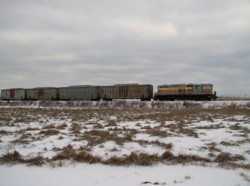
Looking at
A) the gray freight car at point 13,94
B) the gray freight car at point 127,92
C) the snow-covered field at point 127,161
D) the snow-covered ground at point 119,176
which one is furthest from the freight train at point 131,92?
the snow-covered ground at point 119,176

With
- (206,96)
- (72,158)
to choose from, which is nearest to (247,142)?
(72,158)

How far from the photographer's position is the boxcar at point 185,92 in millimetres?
44719

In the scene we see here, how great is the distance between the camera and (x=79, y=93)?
5494 centimetres

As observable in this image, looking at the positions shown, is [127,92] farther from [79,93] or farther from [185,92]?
[79,93]

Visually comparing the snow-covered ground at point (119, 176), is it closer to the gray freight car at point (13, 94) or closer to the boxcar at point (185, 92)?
the boxcar at point (185, 92)

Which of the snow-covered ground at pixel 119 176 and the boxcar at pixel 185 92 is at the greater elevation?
the boxcar at pixel 185 92

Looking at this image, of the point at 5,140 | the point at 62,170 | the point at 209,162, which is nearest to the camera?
the point at 62,170

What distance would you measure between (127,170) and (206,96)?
41015 mm

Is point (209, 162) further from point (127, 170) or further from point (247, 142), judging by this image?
point (247, 142)

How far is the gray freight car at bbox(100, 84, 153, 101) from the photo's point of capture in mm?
47969

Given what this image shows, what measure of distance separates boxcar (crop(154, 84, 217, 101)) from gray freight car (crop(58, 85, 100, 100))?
13217 millimetres

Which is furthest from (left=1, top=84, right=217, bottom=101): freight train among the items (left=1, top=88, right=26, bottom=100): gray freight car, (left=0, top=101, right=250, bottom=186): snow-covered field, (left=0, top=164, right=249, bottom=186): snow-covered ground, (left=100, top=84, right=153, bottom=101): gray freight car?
(left=0, top=164, right=249, bottom=186): snow-covered ground

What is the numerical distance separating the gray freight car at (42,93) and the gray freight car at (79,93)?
170 centimetres

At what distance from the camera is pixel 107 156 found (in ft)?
25.1
